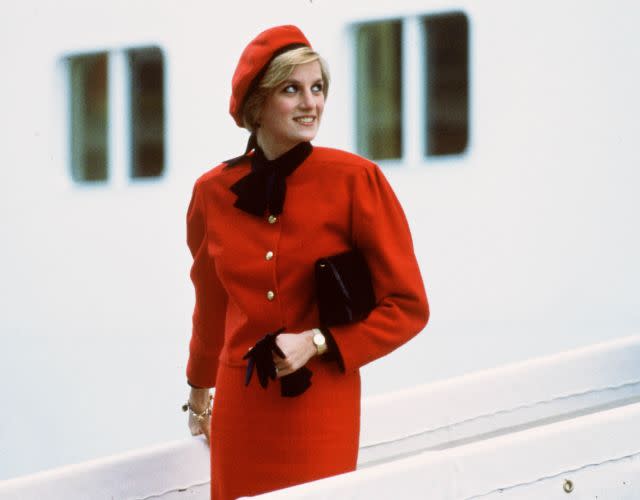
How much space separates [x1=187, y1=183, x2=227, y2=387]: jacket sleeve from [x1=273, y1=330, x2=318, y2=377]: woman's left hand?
0.32 m

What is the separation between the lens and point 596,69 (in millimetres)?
3787

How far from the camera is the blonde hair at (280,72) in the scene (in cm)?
187

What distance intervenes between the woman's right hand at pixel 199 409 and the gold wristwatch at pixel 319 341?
48 cm

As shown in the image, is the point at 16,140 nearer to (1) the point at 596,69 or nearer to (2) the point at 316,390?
(1) the point at 596,69

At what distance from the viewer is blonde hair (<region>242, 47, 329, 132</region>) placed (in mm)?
1869

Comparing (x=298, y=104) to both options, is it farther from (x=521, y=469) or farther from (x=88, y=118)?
(x=88, y=118)

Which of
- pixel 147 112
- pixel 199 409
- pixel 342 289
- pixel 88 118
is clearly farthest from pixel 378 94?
pixel 342 289

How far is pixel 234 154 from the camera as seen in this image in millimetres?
4410

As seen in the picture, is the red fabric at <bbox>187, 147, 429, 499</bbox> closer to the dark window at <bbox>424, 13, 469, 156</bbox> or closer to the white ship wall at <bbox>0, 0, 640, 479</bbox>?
the white ship wall at <bbox>0, 0, 640, 479</bbox>

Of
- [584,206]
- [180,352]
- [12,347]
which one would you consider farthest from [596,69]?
[12,347]

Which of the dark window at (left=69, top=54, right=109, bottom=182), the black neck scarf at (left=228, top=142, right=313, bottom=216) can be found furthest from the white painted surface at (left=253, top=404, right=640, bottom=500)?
the dark window at (left=69, top=54, right=109, bottom=182)

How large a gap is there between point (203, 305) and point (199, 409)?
0.26 metres

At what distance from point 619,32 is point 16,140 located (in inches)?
100

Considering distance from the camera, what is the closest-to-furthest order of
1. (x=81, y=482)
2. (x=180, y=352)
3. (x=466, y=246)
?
1. (x=81, y=482)
2. (x=466, y=246)
3. (x=180, y=352)
